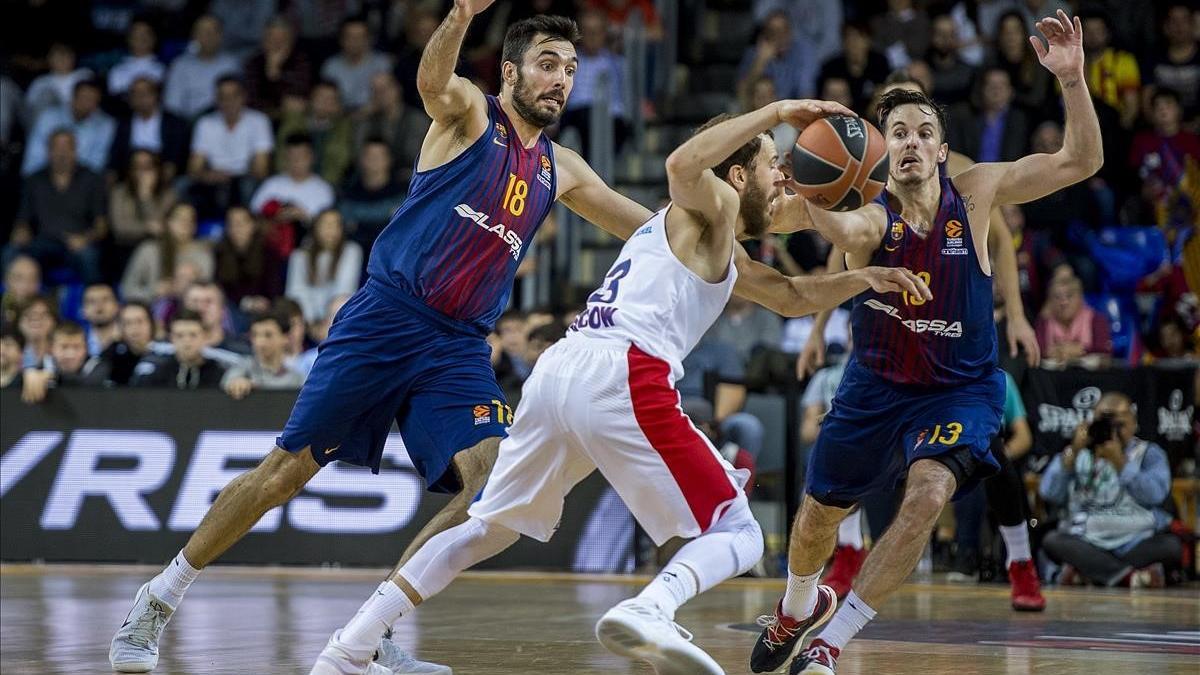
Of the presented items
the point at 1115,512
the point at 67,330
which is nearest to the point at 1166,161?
the point at 1115,512

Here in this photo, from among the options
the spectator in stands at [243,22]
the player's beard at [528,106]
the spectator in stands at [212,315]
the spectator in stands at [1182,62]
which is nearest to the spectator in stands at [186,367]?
the spectator in stands at [212,315]

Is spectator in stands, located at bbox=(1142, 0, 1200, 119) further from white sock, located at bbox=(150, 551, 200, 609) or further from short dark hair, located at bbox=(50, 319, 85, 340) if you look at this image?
white sock, located at bbox=(150, 551, 200, 609)

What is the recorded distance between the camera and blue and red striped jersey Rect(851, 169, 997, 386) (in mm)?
6965

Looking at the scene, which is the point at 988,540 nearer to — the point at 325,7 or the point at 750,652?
the point at 750,652

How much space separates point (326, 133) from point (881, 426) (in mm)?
10479

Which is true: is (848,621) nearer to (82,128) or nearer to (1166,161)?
(1166,161)

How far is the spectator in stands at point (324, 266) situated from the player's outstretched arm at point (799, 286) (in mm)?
8840

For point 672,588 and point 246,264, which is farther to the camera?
point 246,264

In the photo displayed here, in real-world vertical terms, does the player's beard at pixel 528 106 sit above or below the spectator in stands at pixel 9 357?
above

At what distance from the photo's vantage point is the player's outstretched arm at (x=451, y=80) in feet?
20.1

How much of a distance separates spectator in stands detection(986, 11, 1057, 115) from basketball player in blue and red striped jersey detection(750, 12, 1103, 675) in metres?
8.37

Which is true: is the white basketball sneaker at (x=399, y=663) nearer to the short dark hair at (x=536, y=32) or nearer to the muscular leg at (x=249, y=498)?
the muscular leg at (x=249, y=498)

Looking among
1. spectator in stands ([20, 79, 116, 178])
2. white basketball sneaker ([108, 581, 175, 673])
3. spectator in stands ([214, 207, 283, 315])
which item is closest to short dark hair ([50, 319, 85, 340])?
spectator in stands ([214, 207, 283, 315])

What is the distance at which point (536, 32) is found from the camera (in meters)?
6.59
